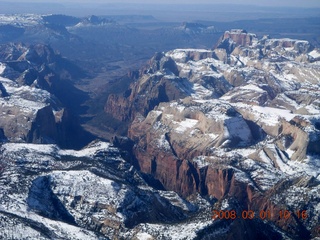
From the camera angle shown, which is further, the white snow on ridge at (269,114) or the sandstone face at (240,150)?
the white snow on ridge at (269,114)

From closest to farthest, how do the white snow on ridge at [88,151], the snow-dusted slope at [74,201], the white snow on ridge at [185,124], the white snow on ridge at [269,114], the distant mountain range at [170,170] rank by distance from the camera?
the snow-dusted slope at [74,201] < the distant mountain range at [170,170] < the white snow on ridge at [88,151] < the white snow on ridge at [269,114] < the white snow on ridge at [185,124]

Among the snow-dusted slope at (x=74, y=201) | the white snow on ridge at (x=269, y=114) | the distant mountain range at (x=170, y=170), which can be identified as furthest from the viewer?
the white snow on ridge at (x=269, y=114)

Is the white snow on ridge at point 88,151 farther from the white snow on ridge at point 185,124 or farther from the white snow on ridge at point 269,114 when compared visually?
the white snow on ridge at point 269,114

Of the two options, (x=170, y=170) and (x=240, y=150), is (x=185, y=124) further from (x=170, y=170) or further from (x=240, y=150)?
(x=240, y=150)

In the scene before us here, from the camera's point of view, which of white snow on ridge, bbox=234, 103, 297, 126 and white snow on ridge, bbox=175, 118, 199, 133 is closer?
white snow on ridge, bbox=234, 103, 297, 126

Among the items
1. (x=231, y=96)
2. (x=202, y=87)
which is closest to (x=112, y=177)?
(x=231, y=96)

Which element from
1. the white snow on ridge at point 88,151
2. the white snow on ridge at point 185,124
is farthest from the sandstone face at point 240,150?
the white snow on ridge at point 88,151

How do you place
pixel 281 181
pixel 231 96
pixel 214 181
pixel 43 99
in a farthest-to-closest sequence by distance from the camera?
pixel 231 96 → pixel 43 99 → pixel 214 181 → pixel 281 181

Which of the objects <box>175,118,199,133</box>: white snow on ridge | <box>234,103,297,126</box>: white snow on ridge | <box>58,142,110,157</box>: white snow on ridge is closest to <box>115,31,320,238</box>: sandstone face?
<box>234,103,297,126</box>: white snow on ridge

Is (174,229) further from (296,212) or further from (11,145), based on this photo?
(11,145)

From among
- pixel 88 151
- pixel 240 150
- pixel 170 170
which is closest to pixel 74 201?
pixel 88 151

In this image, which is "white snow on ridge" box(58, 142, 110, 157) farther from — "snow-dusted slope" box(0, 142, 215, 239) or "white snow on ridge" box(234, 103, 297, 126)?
"white snow on ridge" box(234, 103, 297, 126)
